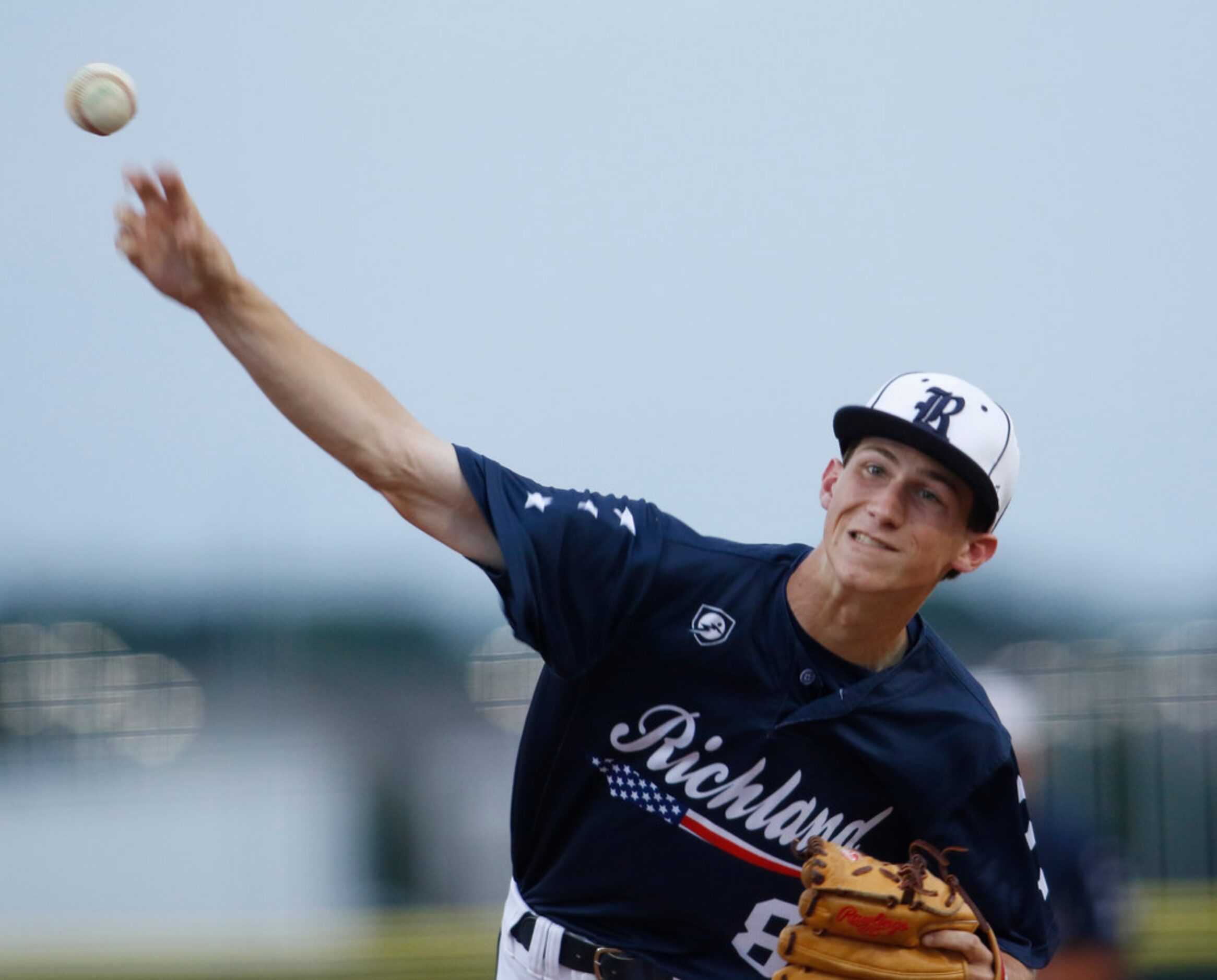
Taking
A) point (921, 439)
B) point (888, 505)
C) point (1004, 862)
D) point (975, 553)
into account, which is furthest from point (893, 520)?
point (1004, 862)

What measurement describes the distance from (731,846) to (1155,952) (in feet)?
18.8

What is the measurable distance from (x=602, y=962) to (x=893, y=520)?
116 cm

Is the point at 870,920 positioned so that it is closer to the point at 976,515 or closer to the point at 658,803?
the point at 658,803

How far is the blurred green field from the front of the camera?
7.98 meters

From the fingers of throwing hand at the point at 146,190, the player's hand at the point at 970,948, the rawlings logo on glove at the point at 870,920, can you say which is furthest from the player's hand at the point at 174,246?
the player's hand at the point at 970,948

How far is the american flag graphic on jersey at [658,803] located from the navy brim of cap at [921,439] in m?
0.90

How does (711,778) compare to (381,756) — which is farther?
(381,756)

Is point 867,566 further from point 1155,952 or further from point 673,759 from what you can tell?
point 1155,952

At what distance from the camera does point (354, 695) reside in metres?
10.0

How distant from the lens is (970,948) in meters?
3.11

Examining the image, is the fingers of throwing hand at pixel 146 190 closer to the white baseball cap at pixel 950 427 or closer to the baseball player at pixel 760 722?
the baseball player at pixel 760 722

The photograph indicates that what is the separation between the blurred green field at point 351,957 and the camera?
7984 millimetres

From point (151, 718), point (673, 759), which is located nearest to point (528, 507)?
point (673, 759)

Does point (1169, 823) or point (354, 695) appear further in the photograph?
point (354, 695)
